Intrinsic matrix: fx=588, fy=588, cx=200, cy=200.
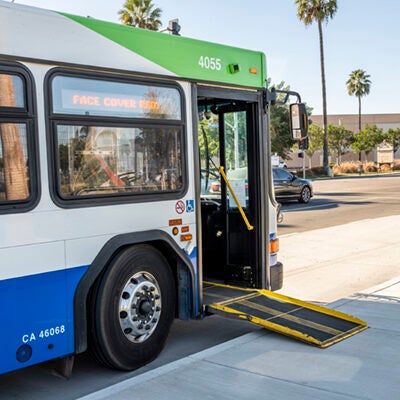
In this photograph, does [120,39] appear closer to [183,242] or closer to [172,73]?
[172,73]

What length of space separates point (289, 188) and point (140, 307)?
59.5 ft

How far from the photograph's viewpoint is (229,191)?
22.3 feet

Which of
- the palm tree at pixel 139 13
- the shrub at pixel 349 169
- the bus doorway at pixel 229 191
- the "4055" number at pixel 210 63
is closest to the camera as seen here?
the "4055" number at pixel 210 63

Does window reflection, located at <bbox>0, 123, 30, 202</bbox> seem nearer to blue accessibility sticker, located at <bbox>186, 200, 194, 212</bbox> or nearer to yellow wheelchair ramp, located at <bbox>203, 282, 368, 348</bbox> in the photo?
blue accessibility sticker, located at <bbox>186, 200, 194, 212</bbox>

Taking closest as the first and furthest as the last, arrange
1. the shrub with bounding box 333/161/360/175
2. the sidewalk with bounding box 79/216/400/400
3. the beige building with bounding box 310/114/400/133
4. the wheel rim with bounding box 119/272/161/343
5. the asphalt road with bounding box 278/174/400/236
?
the sidewalk with bounding box 79/216/400/400
the wheel rim with bounding box 119/272/161/343
the asphalt road with bounding box 278/174/400/236
the shrub with bounding box 333/161/360/175
the beige building with bounding box 310/114/400/133

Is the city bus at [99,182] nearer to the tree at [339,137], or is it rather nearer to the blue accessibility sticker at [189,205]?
the blue accessibility sticker at [189,205]

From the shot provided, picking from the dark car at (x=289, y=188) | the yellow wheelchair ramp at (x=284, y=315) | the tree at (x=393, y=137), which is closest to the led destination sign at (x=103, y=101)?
the yellow wheelchair ramp at (x=284, y=315)

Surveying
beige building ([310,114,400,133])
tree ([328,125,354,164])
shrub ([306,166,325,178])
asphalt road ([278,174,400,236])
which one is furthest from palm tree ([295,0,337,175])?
beige building ([310,114,400,133])

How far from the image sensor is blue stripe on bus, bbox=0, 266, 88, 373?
13.4 feet

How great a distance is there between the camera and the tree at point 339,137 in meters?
63.7

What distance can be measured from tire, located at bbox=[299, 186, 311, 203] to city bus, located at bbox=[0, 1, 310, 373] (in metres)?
16.9

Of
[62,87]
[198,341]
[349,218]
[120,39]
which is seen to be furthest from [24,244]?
[349,218]

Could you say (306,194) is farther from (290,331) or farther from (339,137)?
(339,137)

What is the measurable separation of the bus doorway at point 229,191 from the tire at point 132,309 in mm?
1555
